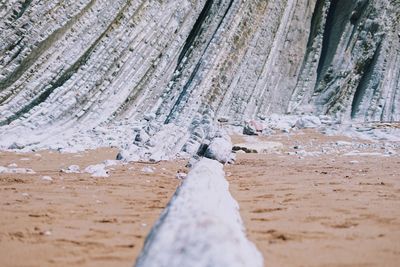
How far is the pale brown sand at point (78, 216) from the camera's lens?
2461 mm

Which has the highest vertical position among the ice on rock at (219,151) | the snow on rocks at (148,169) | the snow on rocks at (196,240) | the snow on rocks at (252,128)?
the snow on rocks at (252,128)

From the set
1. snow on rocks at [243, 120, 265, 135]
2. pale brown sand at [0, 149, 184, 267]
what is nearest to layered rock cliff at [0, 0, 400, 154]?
snow on rocks at [243, 120, 265, 135]

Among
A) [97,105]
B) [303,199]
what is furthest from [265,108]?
[303,199]

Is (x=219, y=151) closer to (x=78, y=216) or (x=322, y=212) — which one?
(x=322, y=212)

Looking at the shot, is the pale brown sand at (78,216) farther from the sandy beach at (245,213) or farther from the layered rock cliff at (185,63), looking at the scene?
the layered rock cliff at (185,63)

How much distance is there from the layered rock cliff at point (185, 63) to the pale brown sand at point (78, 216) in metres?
6.89

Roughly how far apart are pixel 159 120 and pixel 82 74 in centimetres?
302

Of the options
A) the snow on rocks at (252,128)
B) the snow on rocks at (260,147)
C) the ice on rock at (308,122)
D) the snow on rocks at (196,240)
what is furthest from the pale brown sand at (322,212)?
the ice on rock at (308,122)

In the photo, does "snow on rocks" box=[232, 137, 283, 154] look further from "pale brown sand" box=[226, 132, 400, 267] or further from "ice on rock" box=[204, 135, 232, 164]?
"pale brown sand" box=[226, 132, 400, 267]

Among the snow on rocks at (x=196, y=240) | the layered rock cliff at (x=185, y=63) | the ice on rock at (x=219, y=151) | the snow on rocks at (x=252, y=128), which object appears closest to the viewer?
the snow on rocks at (x=196, y=240)

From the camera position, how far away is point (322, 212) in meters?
3.39

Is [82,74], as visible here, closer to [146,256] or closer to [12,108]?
[12,108]

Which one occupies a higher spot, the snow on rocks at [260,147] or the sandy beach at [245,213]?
the snow on rocks at [260,147]

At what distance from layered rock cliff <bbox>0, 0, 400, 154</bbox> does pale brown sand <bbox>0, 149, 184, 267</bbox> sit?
22.6ft
